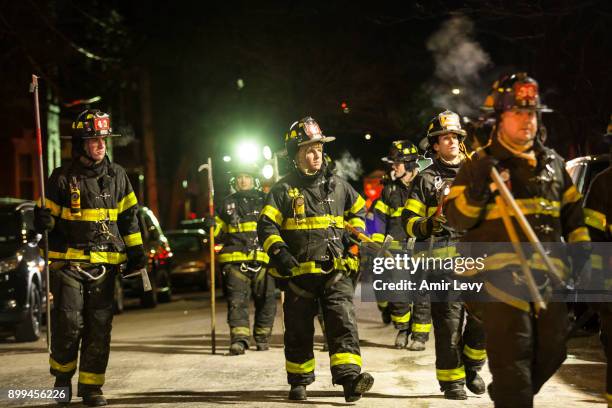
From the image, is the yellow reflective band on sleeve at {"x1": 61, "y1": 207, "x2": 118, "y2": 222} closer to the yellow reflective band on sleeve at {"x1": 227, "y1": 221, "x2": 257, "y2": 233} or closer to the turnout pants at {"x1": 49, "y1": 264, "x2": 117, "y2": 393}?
the turnout pants at {"x1": 49, "y1": 264, "x2": 117, "y2": 393}

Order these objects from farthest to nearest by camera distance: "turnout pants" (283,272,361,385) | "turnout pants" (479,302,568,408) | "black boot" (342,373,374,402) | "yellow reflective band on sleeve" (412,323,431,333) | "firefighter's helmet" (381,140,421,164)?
"firefighter's helmet" (381,140,421,164) < "yellow reflective band on sleeve" (412,323,431,333) < "turnout pants" (283,272,361,385) < "black boot" (342,373,374,402) < "turnout pants" (479,302,568,408)

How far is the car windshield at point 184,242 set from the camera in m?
25.5

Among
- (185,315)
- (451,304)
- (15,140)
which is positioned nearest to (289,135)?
(451,304)

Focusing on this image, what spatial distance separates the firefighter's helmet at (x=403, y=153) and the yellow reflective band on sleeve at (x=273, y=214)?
4.46 m

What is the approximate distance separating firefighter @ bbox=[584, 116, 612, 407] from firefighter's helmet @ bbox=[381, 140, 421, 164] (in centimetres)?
625

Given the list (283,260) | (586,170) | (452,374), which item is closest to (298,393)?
(283,260)

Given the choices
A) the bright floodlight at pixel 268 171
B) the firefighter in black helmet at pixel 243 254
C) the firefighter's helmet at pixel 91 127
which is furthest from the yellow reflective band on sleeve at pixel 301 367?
the bright floodlight at pixel 268 171

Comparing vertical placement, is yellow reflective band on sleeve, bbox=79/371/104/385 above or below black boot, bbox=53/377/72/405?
above

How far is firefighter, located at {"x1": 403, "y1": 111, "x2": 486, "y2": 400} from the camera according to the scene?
895 centimetres

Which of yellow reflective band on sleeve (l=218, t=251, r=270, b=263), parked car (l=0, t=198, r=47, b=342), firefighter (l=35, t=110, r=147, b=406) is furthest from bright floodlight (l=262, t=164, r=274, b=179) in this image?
firefighter (l=35, t=110, r=147, b=406)

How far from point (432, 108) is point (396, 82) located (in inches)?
62.9

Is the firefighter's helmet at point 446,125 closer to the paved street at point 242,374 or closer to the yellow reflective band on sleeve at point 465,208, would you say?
the paved street at point 242,374

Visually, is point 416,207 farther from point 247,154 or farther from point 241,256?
point 247,154

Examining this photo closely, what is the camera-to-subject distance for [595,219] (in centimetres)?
713
